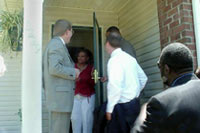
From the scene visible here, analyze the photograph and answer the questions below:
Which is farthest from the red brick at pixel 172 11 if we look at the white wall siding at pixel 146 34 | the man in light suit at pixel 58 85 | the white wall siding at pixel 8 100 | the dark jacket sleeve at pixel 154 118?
the white wall siding at pixel 8 100

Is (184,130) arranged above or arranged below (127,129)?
above

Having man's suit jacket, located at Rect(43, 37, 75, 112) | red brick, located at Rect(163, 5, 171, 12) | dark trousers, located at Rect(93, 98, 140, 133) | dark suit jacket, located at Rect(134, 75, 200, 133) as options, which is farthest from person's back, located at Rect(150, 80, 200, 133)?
red brick, located at Rect(163, 5, 171, 12)

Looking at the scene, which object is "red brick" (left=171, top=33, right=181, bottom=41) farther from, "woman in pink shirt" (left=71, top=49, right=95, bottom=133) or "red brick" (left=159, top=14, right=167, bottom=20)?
"woman in pink shirt" (left=71, top=49, right=95, bottom=133)

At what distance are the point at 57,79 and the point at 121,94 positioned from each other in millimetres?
756

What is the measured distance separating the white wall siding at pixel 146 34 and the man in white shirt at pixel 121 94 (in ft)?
4.51

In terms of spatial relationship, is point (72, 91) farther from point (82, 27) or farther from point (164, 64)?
point (82, 27)

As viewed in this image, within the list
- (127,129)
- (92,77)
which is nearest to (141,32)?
(92,77)

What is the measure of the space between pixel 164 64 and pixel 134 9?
11.5 feet

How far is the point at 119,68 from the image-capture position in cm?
279

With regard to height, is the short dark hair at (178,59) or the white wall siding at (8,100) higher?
the short dark hair at (178,59)

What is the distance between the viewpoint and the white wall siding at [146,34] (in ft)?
13.8

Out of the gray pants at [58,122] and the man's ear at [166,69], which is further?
the gray pants at [58,122]

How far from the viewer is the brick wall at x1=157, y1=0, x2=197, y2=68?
311 cm

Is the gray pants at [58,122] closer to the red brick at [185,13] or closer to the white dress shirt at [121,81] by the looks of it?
the white dress shirt at [121,81]
